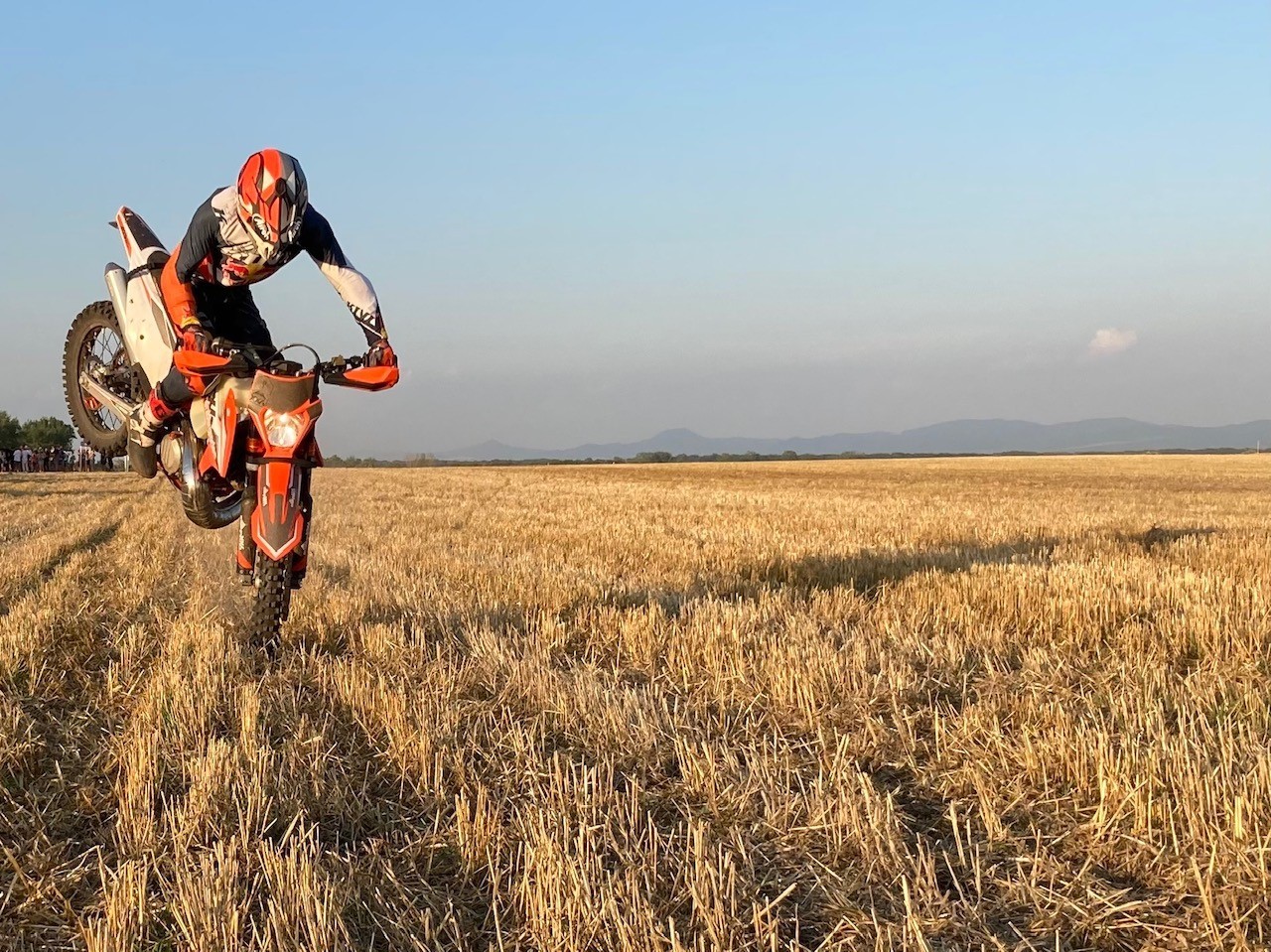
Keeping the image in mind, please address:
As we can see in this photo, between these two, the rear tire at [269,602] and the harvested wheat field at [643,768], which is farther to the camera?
the rear tire at [269,602]

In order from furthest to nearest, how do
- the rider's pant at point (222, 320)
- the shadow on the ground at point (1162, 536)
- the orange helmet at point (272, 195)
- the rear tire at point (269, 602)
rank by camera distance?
the shadow on the ground at point (1162, 536), the rider's pant at point (222, 320), the rear tire at point (269, 602), the orange helmet at point (272, 195)

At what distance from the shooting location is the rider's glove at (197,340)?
4.32 m

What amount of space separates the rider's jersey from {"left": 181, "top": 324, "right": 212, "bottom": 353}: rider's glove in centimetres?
13

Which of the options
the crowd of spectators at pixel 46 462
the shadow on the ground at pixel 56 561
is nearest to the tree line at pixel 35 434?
the crowd of spectators at pixel 46 462

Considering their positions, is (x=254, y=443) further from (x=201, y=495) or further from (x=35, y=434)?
(x=35, y=434)

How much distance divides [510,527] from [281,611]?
27.1ft

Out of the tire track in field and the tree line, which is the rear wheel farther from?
the tree line

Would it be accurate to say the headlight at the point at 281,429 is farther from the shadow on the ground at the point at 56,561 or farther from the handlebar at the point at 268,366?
the shadow on the ground at the point at 56,561

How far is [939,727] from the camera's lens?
11.0ft

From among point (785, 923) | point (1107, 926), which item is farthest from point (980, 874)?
point (785, 923)

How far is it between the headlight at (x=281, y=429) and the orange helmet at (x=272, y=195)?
855mm

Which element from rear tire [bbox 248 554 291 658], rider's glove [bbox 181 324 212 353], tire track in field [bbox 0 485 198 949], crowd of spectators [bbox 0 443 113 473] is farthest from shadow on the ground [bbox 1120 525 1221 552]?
crowd of spectators [bbox 0 443 113 473]

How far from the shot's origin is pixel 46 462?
59438mm

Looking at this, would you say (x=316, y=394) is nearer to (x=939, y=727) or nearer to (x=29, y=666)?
(x=29, y=666)
